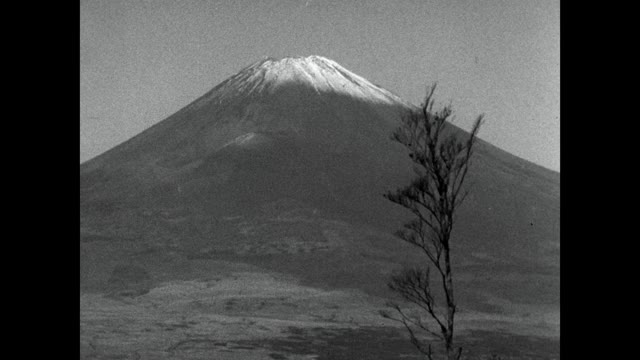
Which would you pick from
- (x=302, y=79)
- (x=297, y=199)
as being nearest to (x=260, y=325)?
(x=297, y=199)

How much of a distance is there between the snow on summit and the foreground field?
137 ft

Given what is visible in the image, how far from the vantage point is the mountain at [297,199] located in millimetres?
88125

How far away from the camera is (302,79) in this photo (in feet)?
412

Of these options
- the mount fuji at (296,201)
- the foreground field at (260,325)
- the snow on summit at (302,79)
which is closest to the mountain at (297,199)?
the mount fuji at (296,201)

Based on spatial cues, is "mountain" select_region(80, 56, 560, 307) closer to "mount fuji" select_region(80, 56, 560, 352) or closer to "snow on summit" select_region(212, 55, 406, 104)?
"mount fuji" select_region(80, 56, 560, 352)

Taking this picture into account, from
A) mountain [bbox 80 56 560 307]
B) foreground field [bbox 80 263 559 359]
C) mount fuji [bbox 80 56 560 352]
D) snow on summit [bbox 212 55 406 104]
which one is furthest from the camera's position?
snow on summit [bbox 212 55 406 104]

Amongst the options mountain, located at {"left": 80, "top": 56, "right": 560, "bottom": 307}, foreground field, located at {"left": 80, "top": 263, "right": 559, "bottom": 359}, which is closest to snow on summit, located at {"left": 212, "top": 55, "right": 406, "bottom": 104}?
mountain, located at {"left": 80, "top": 56, "right": 560, "bottom": 307}

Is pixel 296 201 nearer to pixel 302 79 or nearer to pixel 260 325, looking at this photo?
pixel 302 79

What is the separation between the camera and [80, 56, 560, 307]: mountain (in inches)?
3469

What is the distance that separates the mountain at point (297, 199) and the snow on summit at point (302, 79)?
394 millimetres

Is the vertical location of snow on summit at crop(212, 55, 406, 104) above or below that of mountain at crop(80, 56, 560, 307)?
above

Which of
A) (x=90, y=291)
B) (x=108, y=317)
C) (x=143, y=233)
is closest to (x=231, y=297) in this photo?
(x=108, y=317)
